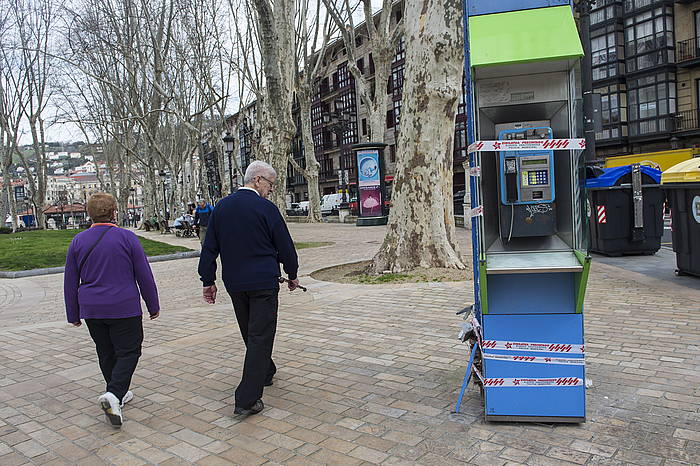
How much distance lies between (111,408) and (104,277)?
0.89m

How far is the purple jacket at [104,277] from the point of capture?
414 cm

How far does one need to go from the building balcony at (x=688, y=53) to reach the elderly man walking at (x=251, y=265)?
33.6 metres

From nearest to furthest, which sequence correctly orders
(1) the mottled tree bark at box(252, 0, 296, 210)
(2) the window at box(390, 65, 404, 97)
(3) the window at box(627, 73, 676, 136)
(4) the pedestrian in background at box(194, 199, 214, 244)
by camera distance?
(1) the mottled tree bark at box(252, 0, 296, 210) < (4) the pedestrian in background at box(194, 199, 214, 244) < (3) the window at box(627, 73, 676, 136) < (2) the window at box(390, 65, 404, 97)

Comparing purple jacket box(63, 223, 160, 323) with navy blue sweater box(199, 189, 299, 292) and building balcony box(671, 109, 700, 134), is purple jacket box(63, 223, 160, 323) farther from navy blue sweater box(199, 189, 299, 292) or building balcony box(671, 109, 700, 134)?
building balcony box(671, 109, 700, 134)

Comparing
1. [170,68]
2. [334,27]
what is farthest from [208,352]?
[170,68]

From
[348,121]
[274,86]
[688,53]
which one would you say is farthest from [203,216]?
[688,53]

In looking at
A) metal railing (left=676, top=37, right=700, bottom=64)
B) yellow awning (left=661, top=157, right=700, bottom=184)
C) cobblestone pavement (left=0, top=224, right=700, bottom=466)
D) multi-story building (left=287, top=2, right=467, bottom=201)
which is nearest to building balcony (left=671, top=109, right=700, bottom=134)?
metal railing (left=676, top=37, right=700, bottom=64)

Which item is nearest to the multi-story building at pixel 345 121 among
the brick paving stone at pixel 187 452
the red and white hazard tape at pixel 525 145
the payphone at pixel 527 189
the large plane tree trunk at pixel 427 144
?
the large plane tree trunk at pixel 427 144

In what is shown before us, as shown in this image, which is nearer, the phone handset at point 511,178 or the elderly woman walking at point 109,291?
the phone handset at point 511,178

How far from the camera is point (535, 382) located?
3742mm

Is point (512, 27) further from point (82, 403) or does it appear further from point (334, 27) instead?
point (334, 27)

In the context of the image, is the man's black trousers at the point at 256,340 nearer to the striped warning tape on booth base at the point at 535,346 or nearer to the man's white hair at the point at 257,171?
the man's white hair at the point at 257,171

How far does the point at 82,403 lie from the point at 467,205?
19520 mm

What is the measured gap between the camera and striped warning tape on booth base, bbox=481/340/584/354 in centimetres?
370
